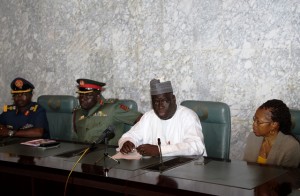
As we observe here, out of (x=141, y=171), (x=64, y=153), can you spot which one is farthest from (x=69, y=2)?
(x=141, y=171)

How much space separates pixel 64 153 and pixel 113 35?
6.13 feet

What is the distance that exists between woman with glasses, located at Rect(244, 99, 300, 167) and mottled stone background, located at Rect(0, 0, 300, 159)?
33.9 inches

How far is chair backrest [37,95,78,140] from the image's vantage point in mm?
4172

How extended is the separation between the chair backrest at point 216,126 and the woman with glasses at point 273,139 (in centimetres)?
37

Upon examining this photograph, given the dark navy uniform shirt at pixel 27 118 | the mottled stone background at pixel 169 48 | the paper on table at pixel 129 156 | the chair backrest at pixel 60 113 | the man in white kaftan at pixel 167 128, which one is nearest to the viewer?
the paper on table at pixel 129 156

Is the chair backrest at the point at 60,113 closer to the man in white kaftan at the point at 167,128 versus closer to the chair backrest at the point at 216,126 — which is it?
the man in white kaftan at the point at 167,128

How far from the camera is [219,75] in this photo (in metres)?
3.72

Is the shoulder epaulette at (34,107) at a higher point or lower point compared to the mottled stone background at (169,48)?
lower

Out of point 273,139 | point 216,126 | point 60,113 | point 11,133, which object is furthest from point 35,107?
point 273,139

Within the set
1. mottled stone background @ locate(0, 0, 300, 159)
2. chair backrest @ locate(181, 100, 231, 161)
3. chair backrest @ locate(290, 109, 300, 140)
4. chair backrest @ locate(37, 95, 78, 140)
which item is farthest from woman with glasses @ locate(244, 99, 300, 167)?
chair backrest @ locate(37, 95, 78, 140)

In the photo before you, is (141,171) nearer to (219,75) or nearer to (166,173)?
(166,173)

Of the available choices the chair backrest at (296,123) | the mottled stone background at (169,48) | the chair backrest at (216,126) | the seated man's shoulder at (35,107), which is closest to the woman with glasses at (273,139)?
the chair backrest at (296,123)

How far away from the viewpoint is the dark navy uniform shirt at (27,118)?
404 centimetres

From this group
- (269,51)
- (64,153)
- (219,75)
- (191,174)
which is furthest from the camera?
(219,75)
